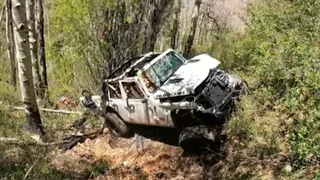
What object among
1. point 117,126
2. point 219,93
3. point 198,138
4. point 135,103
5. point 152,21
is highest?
point 152,21

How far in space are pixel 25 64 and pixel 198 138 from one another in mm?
3799

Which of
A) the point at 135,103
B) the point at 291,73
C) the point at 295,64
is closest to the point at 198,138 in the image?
the point at 135,103

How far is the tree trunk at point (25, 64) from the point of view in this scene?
27.7ft

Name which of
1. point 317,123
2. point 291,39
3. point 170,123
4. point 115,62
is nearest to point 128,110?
point 170,123

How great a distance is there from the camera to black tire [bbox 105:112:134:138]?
10.5m

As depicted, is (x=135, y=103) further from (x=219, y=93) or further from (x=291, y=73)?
(x=291, y=73)

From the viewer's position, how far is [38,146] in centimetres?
913

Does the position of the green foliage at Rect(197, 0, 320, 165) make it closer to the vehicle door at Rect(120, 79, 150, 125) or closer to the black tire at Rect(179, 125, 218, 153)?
the black tire at Rect(179, 125, 218, 153)

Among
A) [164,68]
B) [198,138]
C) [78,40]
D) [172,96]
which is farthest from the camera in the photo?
[78,40]

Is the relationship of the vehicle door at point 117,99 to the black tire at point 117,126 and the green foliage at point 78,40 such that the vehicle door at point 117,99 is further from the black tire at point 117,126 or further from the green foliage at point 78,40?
the green foliage at point 78,40

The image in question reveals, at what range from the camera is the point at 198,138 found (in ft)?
27.5

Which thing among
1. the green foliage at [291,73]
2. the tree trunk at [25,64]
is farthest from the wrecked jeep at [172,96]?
the tree trunk at [25,64]

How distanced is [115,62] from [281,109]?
6.03 meters

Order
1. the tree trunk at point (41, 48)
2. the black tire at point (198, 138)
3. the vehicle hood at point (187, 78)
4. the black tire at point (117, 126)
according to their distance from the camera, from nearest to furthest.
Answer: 1. the black tire at point (198, 138)
2. the vehicle hood at point (187, 78)
3. the black tire at point (117, 126)
4. the tree trunk at point (41, 48)
